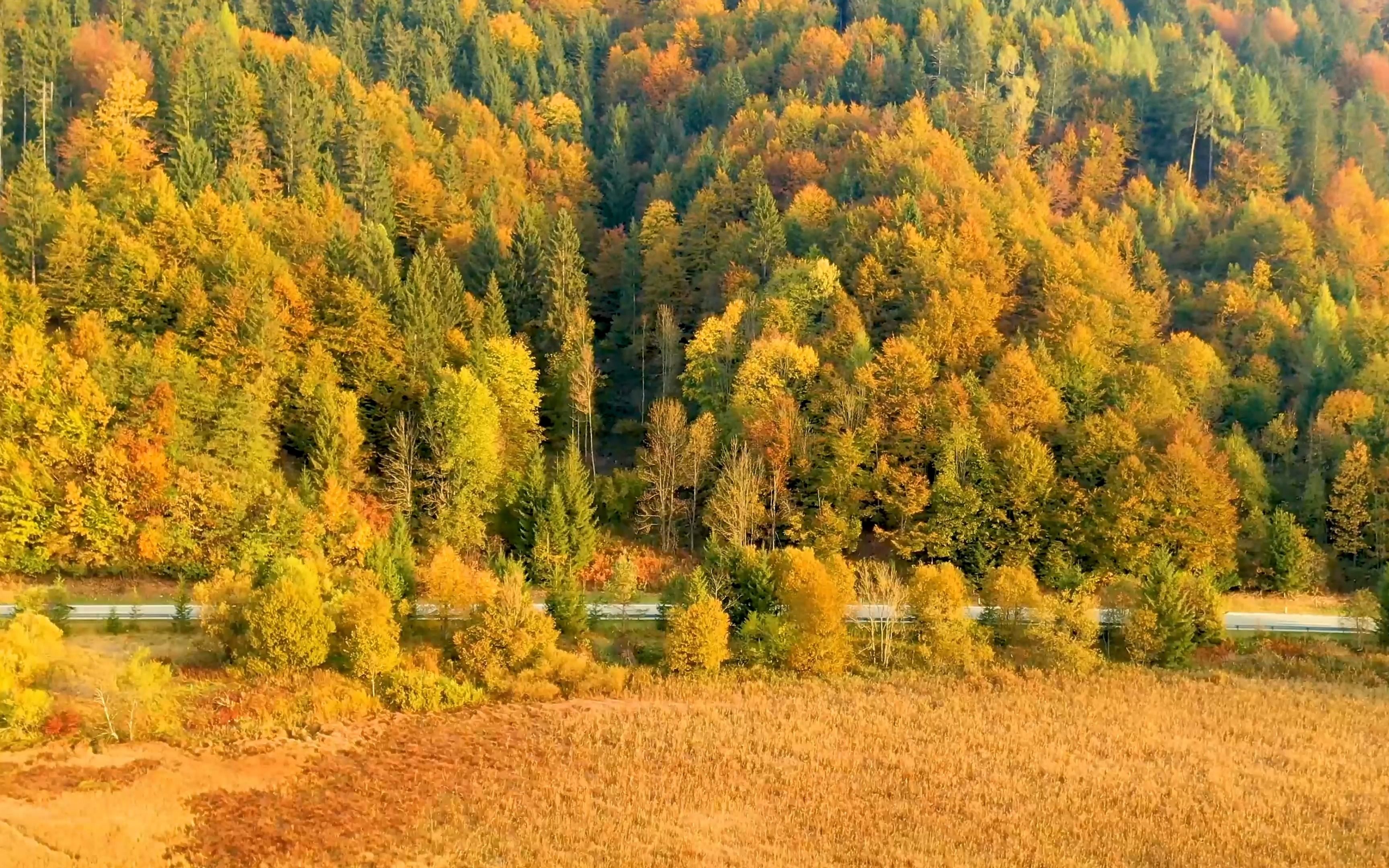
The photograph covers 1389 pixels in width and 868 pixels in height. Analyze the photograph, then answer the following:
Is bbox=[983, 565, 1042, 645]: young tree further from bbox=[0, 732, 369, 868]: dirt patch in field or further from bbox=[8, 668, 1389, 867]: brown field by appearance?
→ bbox=[0, 732, 369, 868]: dirt patch in field

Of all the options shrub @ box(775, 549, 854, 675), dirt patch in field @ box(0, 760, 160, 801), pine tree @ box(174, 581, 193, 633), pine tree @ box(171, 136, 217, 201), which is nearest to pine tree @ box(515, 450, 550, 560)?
shrub @ box(775, 549, 854, 675)

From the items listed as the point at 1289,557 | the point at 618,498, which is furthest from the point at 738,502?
the point at 1289,557

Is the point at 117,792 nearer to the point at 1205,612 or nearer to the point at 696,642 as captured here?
the point at 696,642

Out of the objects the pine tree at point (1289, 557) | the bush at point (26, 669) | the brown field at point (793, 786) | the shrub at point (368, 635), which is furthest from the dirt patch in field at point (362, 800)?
the pine tree at point (1289, 557)

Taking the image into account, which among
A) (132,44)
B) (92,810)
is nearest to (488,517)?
(92,810)

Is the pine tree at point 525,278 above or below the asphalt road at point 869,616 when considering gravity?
above

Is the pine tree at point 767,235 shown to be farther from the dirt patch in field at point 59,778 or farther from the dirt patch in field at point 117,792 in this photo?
the dirt patch in field at point 59,778

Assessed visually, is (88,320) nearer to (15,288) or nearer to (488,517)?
(15,288)
